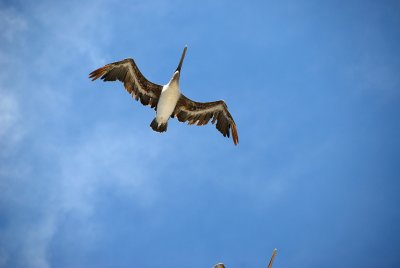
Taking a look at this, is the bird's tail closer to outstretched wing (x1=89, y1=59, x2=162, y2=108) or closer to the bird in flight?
the bird in flight

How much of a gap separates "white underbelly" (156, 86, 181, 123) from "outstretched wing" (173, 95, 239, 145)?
2.76ft

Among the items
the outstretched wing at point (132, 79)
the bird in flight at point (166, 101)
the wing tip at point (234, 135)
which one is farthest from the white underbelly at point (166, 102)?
the wing tip at point (234, 135)

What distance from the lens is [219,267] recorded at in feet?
55.5

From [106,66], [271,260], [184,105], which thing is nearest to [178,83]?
[184,105]

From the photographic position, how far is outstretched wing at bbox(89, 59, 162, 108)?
2181cm

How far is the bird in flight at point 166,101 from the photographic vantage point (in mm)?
21828

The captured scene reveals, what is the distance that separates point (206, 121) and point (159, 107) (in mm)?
2429

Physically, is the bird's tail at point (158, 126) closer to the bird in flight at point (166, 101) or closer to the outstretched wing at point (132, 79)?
the bird in flight at point (166, 101)

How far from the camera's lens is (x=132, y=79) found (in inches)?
872

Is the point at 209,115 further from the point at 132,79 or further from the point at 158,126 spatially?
the point at 132,79

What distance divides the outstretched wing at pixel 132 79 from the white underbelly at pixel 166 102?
1.92 feet

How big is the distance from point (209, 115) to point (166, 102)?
2.35 m

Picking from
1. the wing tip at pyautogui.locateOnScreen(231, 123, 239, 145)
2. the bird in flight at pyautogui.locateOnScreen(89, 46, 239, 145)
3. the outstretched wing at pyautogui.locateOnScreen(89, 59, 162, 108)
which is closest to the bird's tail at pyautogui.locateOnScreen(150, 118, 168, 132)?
the bird in flight at pyautogui.locateOnScreen(89, 46, 239, 145)

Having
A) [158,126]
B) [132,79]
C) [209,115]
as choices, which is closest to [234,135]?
[209,115]
